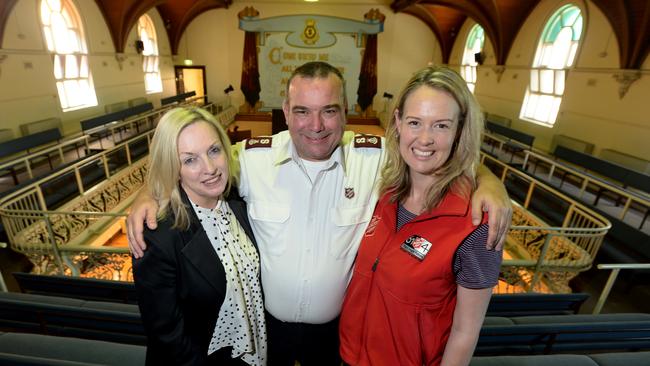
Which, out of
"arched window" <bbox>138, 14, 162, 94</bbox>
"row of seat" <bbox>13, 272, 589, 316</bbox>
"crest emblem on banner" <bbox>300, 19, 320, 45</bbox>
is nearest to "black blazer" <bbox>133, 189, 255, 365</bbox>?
"row of seat" <bbox>13, 272, 589, 316</bbox>

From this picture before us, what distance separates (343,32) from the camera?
46.9ft

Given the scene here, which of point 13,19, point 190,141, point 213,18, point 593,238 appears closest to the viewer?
point 190,141

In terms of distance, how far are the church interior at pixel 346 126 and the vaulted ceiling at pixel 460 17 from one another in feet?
0.18

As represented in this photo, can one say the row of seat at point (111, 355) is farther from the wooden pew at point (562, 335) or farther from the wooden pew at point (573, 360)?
the wooden pew at point (562, 335)

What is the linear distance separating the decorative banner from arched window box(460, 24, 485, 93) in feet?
18.5

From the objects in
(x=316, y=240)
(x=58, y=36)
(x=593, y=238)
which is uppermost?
(x=58, y=36)

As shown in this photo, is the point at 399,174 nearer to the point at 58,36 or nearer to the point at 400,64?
the point at 58,36

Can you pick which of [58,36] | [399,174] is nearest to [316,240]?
[399,174]

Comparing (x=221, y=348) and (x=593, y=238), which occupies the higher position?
(x=221, y=348)

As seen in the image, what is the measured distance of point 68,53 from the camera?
10.3 metres

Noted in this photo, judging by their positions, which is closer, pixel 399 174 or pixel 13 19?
pixel 399 174

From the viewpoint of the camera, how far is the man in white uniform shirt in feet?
5.56

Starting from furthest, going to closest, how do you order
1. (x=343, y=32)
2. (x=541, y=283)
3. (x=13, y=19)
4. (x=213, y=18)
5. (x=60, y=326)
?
(x=213, y=18)
(x=343, y=32)
(x=13, y=19)
(x=541, y=283)
(x=60, y=326)

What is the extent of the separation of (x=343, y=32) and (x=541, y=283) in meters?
12.9
